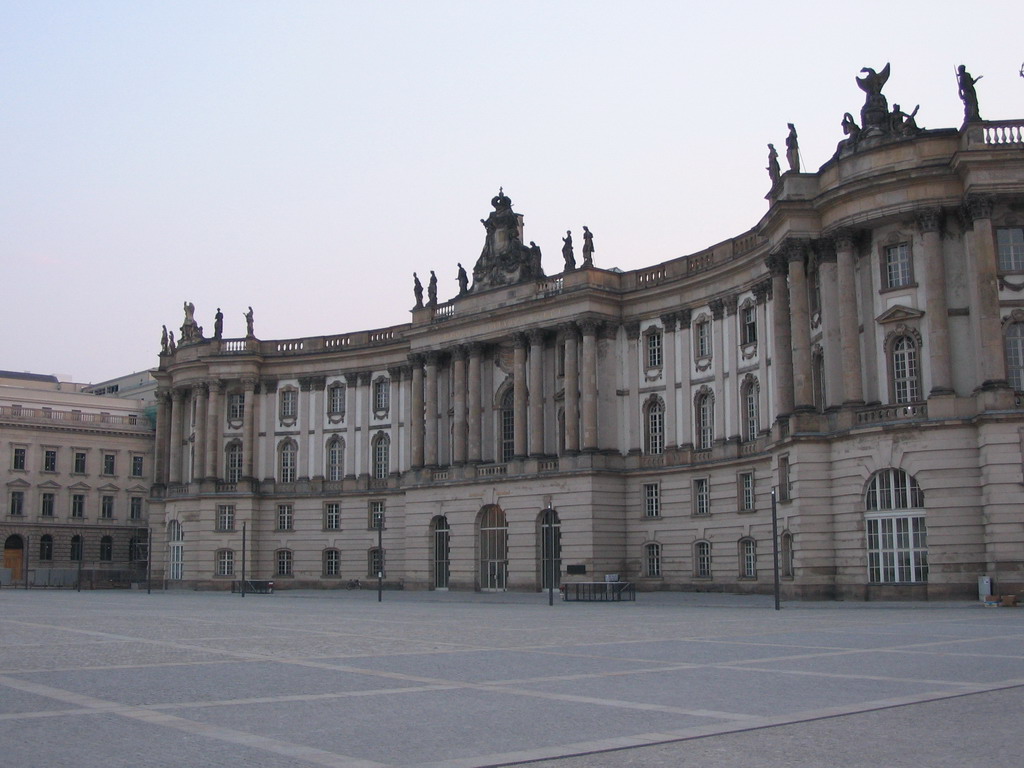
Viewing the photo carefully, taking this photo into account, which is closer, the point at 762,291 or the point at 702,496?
the point at 762,291

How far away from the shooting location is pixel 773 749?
12250mm

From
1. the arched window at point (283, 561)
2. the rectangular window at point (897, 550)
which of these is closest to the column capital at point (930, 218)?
the rectangular window at point (897, 550)

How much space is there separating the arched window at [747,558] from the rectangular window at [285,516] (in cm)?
3941

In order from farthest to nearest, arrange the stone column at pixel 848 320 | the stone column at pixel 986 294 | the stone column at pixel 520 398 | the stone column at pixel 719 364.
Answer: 1. the stone column at pixel 520 398
2. the stone column at pixel 719 364
3. the stone column at pixel 848 320
4. the stone column at pixel 986 294

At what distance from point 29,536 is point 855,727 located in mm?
106995

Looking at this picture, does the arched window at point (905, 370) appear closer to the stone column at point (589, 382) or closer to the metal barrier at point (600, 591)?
the metal barrier at point (600, 591)

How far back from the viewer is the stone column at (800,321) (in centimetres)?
5316

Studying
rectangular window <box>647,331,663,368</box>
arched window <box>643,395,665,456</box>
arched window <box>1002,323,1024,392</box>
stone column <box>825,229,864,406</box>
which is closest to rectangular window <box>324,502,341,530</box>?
arched window <box>643,395,665,456</box>

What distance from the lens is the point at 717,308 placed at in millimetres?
65125

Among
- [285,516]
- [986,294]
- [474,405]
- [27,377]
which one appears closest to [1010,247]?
[986,294]

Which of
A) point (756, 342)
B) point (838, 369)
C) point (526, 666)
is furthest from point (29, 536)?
point (526, 666)

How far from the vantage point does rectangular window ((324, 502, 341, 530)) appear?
88.2 metres

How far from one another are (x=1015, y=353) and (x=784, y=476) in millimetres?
11478

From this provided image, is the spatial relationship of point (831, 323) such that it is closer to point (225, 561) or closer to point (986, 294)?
point (986, 294)
